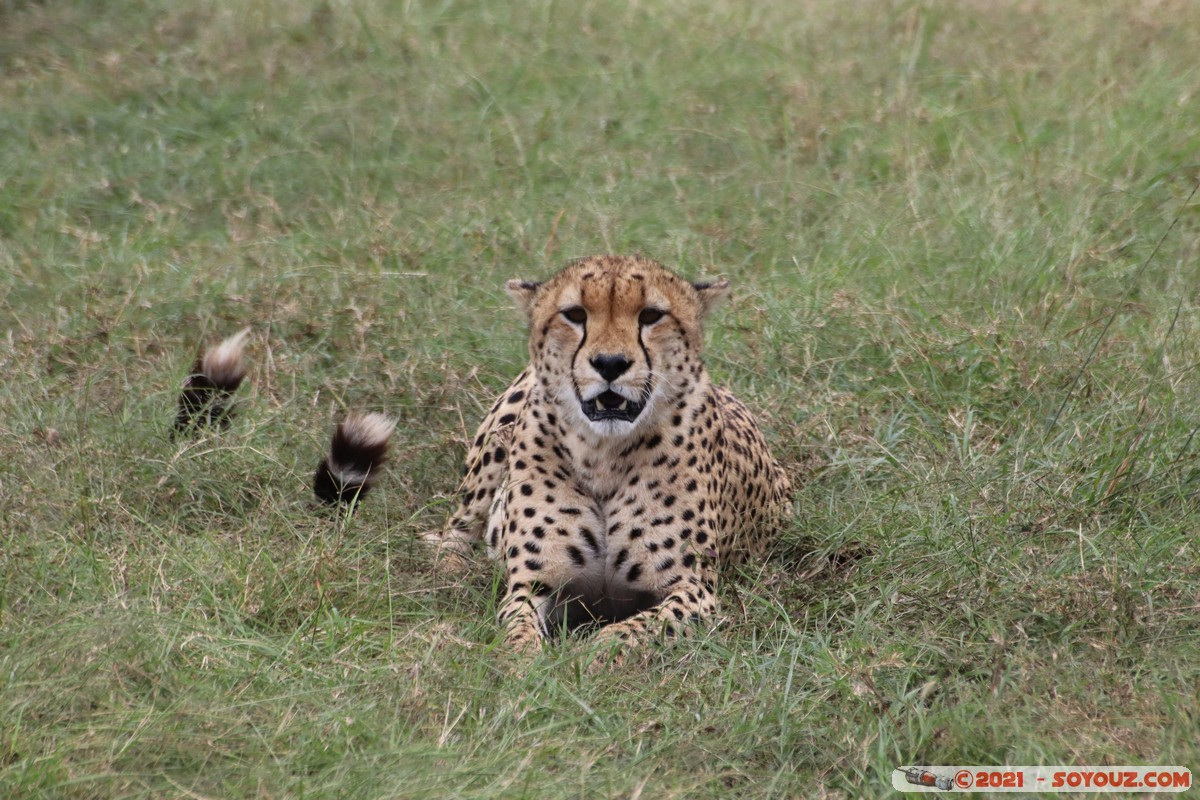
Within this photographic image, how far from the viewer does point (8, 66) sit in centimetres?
699

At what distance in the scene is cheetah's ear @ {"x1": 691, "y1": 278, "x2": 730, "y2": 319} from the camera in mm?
3836

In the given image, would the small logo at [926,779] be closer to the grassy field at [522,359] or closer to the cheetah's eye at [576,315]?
the grassy field at [522,359]

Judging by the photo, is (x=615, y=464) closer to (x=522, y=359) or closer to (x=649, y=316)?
(x=649, y=316)

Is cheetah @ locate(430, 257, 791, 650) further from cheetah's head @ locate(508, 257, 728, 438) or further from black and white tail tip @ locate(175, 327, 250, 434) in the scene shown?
black and white tail tip @ locate(175, 327, 250, 434)

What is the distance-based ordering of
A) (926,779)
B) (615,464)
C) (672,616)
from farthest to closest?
(615,464) < (672,616) < (926,779)

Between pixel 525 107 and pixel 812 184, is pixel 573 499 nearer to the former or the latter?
pixel 812 184

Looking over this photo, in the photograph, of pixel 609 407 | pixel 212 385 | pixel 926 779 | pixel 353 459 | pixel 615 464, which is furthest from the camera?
pixel 212 385

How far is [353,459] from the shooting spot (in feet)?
12.5

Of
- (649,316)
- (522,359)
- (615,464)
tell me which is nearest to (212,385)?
(522,359)

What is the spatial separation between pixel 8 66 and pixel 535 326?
4.21 metres

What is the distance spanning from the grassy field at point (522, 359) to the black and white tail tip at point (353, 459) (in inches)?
3.0

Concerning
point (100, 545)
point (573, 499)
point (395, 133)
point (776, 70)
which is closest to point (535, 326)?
point (573, 499)

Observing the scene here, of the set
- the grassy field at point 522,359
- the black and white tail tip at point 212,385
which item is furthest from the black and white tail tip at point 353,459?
the black and white tail tip at point 212,385

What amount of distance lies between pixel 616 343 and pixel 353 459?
733 mm
